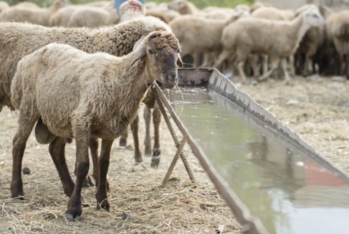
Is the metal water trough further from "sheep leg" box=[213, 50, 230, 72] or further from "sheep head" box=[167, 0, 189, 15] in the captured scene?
"sheep head" box=[167, 0, 189, 15]

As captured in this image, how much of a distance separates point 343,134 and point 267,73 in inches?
290

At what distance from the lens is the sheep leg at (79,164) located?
641cm

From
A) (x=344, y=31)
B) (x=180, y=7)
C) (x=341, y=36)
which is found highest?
(x=180, y=7)

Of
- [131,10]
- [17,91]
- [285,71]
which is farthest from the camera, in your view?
[285,71]

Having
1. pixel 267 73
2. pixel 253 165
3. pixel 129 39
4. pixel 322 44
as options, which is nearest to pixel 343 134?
pixel 129 39

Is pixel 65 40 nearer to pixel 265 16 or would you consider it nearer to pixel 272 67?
pixel 272 67

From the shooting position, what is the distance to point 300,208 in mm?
5484

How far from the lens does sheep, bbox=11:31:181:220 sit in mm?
6324

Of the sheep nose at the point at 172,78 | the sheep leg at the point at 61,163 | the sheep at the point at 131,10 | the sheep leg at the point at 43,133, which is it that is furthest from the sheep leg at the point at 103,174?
the sheep at the point at 131,10

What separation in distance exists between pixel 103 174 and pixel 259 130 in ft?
4.60

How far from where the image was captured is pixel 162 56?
6.23 m

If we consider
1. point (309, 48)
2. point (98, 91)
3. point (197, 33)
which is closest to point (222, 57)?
point (197, 33)

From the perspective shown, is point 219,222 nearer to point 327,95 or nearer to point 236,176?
point 236,176

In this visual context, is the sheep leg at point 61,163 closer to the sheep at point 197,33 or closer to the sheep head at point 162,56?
the sheep head at point 162,56
